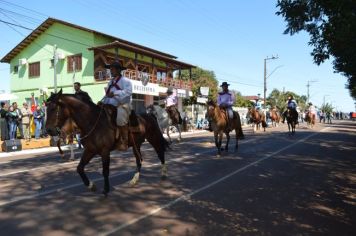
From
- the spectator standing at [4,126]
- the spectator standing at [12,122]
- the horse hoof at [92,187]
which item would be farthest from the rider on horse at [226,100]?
the spectator standing at [4,126]

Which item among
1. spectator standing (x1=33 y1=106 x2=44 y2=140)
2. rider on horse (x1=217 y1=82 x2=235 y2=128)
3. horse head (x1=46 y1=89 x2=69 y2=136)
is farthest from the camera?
spectator standing (x1=33 y1=106 x2=44 y2=140)

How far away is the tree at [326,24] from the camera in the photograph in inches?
330

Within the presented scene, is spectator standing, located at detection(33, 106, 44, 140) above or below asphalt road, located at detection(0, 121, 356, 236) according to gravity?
above

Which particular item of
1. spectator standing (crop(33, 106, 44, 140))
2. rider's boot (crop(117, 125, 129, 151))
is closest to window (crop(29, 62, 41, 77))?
spectator standing (crop(33, 106, 44, 140))

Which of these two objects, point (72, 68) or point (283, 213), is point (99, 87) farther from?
point (283, 213)

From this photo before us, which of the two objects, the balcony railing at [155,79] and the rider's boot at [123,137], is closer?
the rider's boot at [123,137]

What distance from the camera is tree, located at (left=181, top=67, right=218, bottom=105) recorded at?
50.0 metres

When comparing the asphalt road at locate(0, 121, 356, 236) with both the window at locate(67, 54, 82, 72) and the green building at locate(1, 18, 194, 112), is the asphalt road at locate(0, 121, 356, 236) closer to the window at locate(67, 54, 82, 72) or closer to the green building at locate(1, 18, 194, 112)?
the green building at locate(1, 18, 194, 112)

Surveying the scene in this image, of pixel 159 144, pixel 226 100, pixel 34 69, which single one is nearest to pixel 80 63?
pixel 34 69

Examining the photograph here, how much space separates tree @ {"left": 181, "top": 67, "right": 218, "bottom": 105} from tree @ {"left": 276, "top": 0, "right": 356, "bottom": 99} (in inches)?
1348

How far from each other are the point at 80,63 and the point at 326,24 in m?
31.0

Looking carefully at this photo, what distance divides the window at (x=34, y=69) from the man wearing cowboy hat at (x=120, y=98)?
37.0 metres

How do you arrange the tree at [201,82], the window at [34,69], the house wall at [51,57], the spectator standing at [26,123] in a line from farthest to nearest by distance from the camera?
the tree at [201,82] < the window at [34,69] < the house wall at [51,57] < the spectator standing at [26,123]

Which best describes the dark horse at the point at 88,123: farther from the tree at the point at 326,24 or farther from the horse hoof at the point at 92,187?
the tree at the point at 326,24
